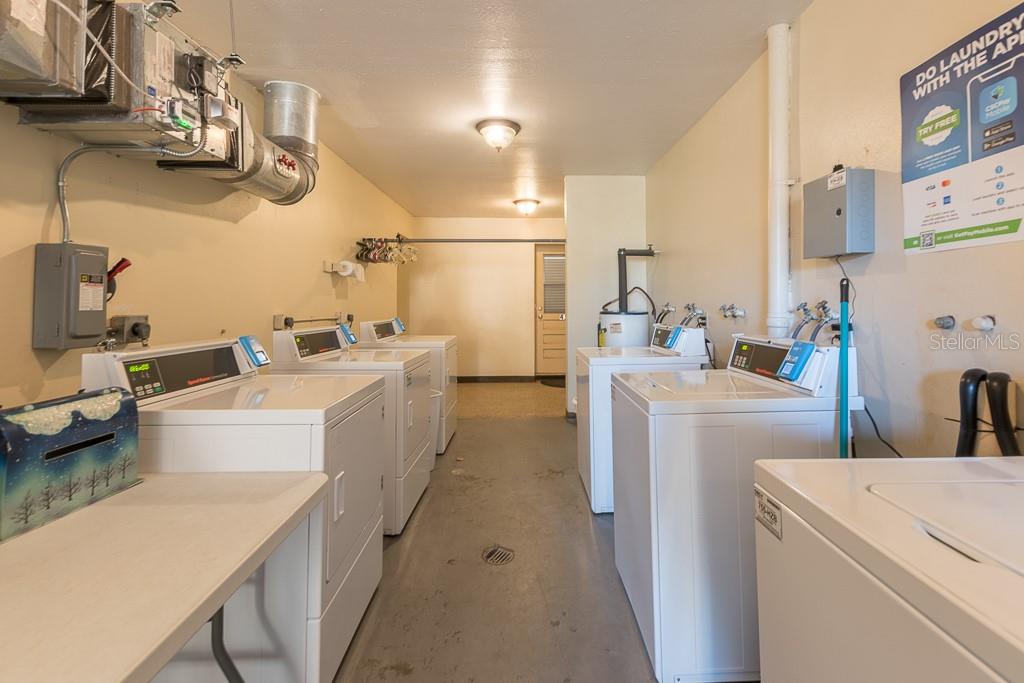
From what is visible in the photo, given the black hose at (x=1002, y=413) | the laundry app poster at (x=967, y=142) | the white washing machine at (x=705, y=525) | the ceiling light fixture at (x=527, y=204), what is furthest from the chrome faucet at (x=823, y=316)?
the ceiling light fixture at (x=527, y=204)

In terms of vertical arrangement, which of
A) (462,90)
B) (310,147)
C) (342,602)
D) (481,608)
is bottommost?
(481,608)

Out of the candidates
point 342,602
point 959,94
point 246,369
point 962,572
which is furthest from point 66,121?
point 959,94

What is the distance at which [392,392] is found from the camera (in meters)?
2.16

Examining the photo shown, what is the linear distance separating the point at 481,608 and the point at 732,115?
2788 mm

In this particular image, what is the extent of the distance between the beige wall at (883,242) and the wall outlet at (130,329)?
2.63 m

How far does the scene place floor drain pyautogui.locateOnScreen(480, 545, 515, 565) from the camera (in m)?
2.00

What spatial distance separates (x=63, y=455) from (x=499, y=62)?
2.23 m

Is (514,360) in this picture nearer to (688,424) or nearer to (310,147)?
(310,147)

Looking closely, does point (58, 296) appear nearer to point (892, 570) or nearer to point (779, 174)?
point (892, 570)

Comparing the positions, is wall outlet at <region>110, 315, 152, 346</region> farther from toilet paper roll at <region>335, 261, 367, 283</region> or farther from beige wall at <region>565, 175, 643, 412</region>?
beige wall at <region>565, 175, 643, 412</region>

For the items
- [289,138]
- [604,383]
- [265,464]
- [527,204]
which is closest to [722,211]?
[604,383]

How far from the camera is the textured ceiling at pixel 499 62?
1760mm

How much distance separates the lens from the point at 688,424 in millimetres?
1302

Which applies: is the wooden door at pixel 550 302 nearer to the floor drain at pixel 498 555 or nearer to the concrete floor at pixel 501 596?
the concrete floor at pixel 501 596
